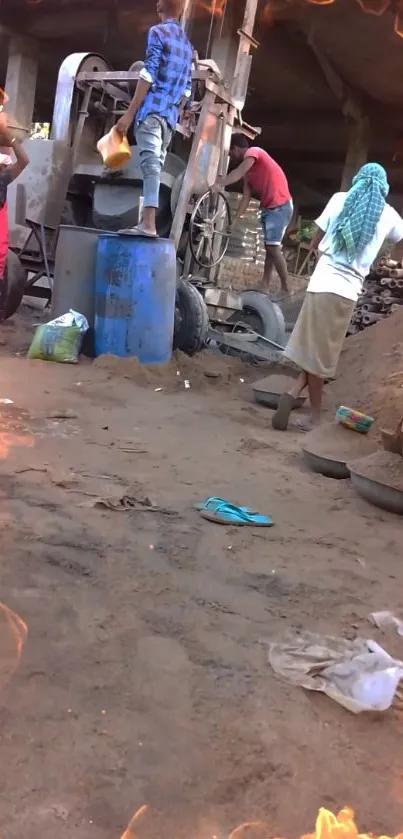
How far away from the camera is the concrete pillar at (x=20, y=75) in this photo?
11.2 m

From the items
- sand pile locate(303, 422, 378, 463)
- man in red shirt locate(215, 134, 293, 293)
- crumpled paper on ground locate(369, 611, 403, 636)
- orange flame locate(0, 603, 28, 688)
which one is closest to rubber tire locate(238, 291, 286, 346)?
man in red shirt locate(215, 134, 293, 293)

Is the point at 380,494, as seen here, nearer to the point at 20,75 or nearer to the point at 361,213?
the point at 361,213

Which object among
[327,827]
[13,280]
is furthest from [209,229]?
[327,827]

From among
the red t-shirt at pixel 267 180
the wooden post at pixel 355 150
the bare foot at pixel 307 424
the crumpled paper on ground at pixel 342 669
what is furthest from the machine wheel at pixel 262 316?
the wooden post at pixel 355 150

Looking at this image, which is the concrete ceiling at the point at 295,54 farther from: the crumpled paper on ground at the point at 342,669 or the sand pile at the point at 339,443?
the crumpled paper on ground at the point at 342,669

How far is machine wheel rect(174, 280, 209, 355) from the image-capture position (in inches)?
235

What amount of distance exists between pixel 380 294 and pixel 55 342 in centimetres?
358

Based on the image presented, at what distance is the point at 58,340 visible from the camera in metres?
5.32

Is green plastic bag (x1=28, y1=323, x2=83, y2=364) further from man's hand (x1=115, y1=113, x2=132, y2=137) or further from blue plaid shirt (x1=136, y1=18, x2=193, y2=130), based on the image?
blue plaid shirt (x1=136, y1=18, x2=193, y2=130)

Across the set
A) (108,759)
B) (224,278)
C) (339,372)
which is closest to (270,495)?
(108,759)

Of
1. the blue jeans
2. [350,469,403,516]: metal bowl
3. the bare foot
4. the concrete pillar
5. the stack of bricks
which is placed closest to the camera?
[350,469,403,516]: metal bowl

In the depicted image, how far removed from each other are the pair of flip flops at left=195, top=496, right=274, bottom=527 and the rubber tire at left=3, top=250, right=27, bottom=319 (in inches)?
157

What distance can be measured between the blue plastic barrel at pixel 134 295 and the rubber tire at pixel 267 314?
1402 mm

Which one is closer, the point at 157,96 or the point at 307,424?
the point at 307,424
